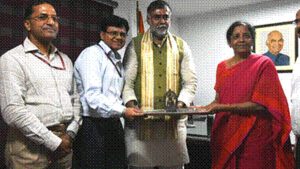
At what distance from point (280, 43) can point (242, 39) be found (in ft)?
8.33

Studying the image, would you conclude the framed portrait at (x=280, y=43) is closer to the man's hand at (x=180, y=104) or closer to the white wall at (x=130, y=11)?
the white wall at (x=130, y=11)

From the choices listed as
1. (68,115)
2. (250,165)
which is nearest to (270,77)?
(250,165)

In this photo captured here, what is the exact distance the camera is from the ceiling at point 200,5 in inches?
169

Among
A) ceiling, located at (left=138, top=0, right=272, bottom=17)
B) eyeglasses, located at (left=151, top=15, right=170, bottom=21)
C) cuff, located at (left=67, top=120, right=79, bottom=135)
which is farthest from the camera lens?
ceiling, located at (left=138, top=0, right=272, bottom=17)

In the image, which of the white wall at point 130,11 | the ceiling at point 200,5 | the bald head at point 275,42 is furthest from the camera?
the ceiling at point 200,5

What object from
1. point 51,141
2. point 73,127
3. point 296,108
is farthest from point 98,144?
point 296,108

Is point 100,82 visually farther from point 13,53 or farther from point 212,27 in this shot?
point 212,27

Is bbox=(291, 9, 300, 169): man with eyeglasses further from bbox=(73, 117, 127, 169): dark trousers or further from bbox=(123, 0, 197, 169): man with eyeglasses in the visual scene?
bbox=(73, 117, 127, 169): dark trousers

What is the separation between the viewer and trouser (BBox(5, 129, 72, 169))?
1.60m

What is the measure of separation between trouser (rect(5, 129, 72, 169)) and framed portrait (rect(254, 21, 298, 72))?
3.49 metres

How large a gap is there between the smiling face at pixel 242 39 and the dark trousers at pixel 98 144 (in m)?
0.94

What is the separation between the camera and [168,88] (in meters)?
2.13

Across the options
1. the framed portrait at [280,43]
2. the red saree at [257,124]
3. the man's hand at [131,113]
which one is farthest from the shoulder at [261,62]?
the framed portrait at [280,43]

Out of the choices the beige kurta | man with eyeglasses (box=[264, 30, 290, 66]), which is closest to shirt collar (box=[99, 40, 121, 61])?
the beige kurta
